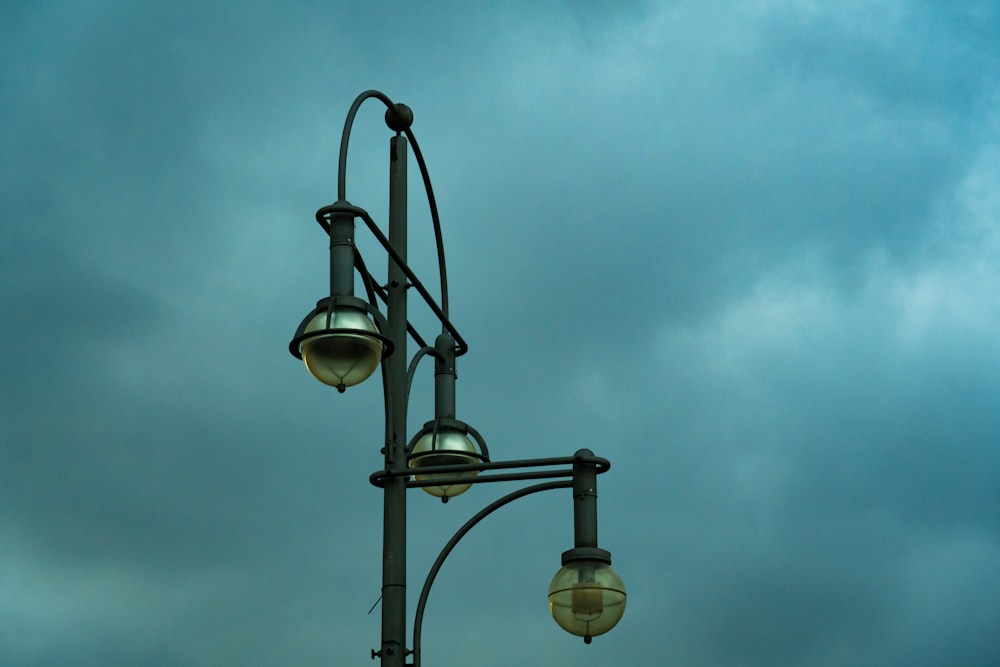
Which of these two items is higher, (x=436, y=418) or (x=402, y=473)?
(x=436, y=418)

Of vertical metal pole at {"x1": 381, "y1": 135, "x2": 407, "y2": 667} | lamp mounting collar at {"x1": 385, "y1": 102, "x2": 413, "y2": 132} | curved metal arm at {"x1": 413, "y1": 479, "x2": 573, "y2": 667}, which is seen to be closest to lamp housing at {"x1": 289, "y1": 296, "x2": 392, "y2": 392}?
vertical metal pole at {"x1": 381, "y1": 135, "x2": 407, "y2": 667}

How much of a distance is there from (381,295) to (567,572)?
2.74 meters

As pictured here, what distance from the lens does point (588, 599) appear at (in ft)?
31.4

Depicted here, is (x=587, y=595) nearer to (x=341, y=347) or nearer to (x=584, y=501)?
(x=584, y=501)

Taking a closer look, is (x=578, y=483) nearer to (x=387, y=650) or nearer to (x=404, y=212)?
(x=387, y=650)

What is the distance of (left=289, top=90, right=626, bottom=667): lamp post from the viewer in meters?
9.16

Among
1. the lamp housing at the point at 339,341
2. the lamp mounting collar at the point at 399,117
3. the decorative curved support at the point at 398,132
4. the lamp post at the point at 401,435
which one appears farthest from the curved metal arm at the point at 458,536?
the lamp mounting collar at the point at 399,117

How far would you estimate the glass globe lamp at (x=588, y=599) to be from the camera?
9.56m

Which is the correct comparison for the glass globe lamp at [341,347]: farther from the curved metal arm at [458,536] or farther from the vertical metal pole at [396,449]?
the curved metal arm at [458,536]

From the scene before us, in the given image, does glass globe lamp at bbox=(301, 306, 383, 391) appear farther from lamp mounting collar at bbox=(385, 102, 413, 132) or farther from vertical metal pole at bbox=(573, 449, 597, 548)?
lamp mounting collar at bbox=(385, 102, 413, 132)

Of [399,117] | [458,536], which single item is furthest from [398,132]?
[458,536]

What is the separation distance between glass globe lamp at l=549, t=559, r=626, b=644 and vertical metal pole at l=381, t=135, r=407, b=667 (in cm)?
112

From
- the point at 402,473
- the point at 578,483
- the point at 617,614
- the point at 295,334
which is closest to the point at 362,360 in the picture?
the point at 295,334

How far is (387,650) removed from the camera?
963 cm
